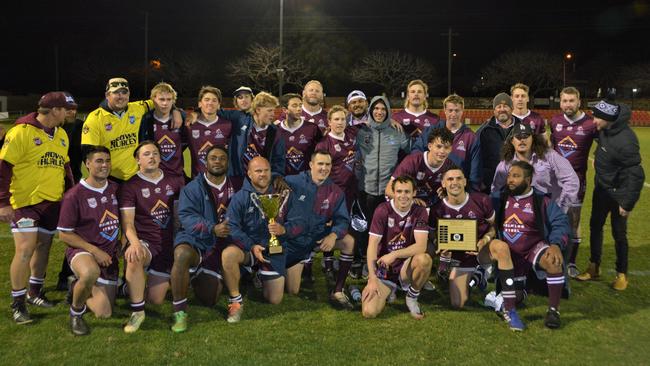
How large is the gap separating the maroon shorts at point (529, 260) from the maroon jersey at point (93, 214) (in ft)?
12.3

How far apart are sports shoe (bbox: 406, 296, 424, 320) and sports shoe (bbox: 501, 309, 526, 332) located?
0.74 m

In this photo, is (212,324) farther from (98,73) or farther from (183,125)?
(98,73)

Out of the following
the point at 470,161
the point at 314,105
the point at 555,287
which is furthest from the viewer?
the point at 314,105

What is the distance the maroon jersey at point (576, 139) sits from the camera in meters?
6.25

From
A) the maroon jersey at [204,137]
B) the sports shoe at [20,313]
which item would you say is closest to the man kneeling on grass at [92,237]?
the sports shoe at [20,313]

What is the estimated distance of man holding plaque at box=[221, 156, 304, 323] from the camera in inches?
192

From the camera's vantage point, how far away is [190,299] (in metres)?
5.28

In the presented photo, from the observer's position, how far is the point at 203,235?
4781 mm

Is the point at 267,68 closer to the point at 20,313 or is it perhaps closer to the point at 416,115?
the point at 416,115

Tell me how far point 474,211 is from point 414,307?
1.09 m

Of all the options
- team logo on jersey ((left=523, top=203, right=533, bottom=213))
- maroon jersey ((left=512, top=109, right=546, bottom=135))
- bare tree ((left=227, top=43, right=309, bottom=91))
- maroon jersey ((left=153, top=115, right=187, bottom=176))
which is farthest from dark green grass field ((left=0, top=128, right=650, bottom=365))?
bare tree ((left=227, top=43, right=309, bottom=91))

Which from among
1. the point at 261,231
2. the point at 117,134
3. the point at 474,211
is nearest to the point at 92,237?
the point at 117,134

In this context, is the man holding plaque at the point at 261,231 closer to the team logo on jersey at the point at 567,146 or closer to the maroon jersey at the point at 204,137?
the maroon jersey at the point at 204,137

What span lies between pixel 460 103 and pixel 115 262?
13.2ft
